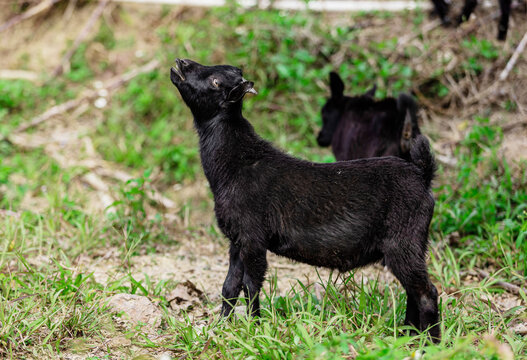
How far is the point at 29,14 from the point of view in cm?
996

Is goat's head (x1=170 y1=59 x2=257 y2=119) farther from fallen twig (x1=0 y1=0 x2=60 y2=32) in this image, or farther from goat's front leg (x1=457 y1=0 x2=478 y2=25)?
fallen twig (x1=0 y1=0 x2=60 y2=32)

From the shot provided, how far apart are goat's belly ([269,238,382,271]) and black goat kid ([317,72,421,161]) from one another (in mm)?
1802

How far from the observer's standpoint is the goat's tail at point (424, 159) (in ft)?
11.2

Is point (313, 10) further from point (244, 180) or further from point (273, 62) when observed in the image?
point (244, 180)

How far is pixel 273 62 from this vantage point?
783 centimetres

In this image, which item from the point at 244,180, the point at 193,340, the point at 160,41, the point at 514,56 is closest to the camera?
the point at 193,340

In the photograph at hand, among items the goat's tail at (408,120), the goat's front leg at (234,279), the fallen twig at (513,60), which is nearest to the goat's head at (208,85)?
the goat's front leg at (234,279)

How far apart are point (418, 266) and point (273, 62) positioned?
5.08m

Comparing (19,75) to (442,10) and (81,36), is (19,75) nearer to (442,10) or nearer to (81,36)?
(81,36)

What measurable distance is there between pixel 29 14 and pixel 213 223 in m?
6.43

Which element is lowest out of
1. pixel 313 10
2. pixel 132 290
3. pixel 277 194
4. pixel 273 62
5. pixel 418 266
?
pixel 132 290

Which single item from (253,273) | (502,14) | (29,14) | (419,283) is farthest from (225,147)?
(29,14)

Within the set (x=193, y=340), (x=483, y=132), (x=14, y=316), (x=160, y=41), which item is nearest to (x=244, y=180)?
(x=193, y=340)

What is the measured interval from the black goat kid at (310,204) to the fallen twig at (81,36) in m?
6.31
